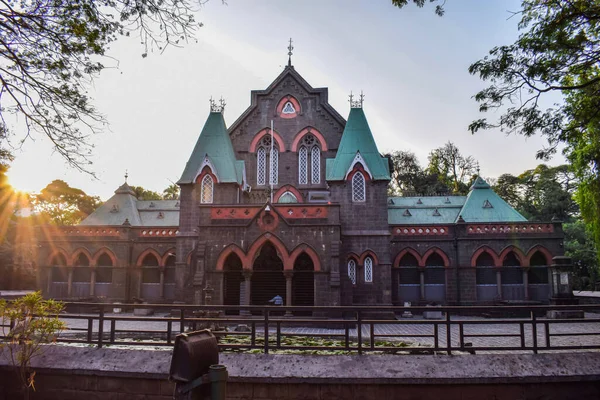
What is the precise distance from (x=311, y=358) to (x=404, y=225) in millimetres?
18877

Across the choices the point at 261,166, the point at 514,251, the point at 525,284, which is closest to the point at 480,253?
the point at 514,251

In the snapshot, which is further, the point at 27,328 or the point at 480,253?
the point at 480,253

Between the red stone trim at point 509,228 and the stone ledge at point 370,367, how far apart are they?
57.3 feet

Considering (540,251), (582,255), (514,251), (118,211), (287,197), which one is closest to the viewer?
(540,251)

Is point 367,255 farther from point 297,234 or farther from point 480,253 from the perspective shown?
point 480,253

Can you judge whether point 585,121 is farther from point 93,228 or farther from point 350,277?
point 93,228

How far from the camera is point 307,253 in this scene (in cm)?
2039

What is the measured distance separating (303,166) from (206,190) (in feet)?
19.2

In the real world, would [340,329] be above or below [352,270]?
below

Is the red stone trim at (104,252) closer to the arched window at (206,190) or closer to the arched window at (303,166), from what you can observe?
the arched window at (206,190)

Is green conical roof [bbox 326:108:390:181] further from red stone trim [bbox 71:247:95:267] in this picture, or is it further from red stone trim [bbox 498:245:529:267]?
red stone trim [bbox 71:247:95:267]

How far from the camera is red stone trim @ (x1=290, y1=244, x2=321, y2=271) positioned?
66.1 ft

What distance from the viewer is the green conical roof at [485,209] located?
89.0ft

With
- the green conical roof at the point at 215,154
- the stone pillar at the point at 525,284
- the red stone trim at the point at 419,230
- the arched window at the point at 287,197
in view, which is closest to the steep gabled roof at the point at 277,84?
the green conical roof at the point at 215,154
